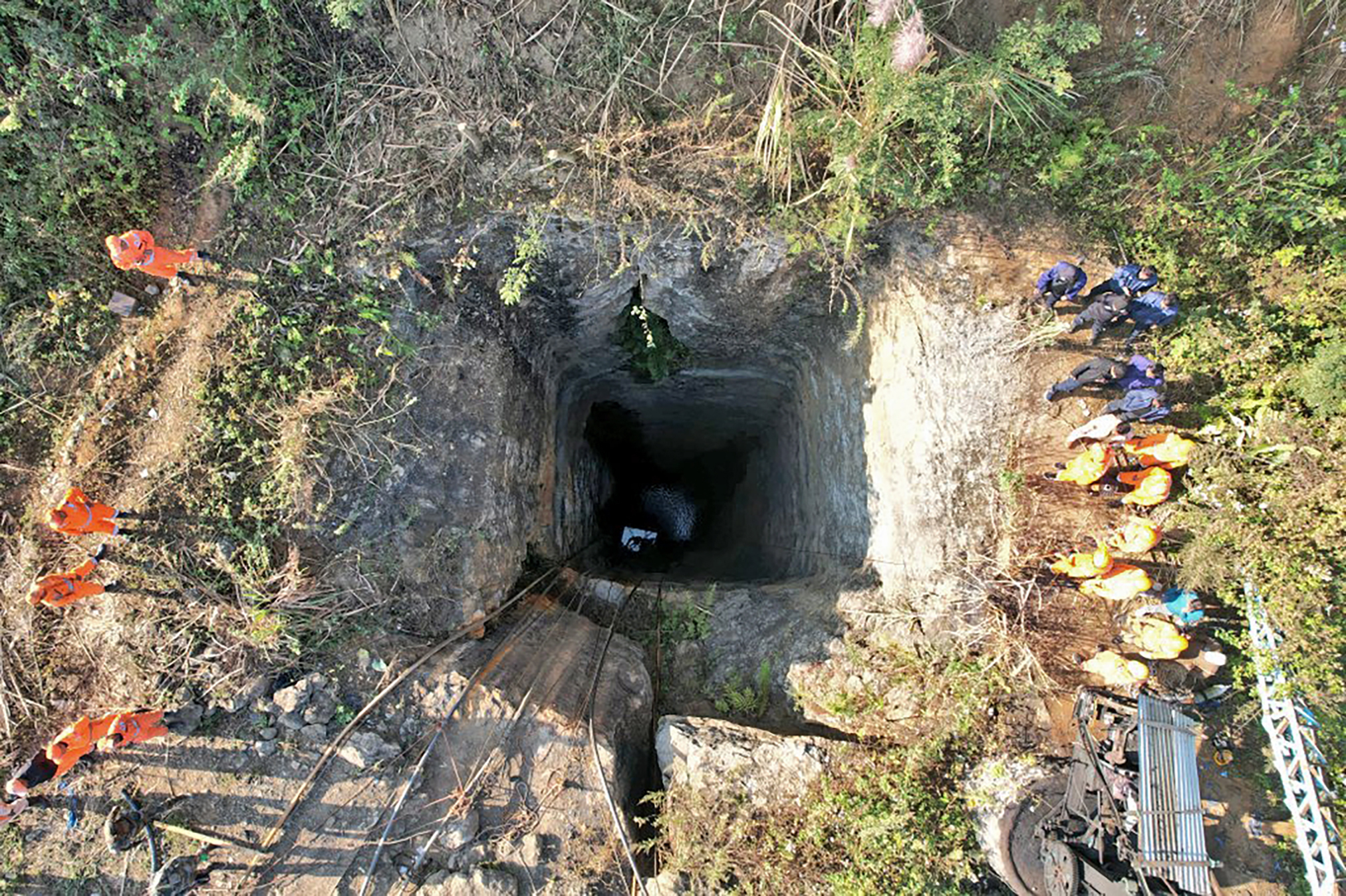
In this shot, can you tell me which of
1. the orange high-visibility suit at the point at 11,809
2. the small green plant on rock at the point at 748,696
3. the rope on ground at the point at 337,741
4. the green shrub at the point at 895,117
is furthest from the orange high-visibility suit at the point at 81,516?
the green shrub at the point at 895,117

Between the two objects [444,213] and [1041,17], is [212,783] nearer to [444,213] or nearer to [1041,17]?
[444,213]

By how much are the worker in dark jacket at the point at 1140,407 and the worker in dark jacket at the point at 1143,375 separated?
82mm

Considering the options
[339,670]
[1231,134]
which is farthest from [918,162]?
[339,670]

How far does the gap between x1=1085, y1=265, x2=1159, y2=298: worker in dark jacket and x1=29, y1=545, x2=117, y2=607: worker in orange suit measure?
25.5 feet

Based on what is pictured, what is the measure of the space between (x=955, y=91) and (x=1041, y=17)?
80cm

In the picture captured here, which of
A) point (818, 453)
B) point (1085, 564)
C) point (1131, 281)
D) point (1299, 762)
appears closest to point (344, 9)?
point (1131, 281)

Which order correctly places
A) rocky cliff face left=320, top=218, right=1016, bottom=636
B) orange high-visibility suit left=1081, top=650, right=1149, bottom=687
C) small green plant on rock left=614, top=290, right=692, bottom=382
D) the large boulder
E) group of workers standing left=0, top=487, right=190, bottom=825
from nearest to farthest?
1. group of workers standing left=0, top=487, right=190, bottom=825
2. orange high-visibility suit left=1081, top=650, right=1149, bottom=687
3. the large boulder
4. rocky cliff face left=320, top=218, right=1016, bottom=636
5. small green plant on rock left=614, top=290, right=692, bottom=382

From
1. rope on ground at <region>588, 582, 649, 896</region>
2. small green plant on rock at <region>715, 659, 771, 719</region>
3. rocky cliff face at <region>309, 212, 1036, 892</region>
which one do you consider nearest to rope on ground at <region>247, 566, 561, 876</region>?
rocky cliff face at <region>309, 212, 1036, 892</region>

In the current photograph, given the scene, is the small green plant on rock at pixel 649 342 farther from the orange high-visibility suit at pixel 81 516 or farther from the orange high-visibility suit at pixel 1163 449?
the orange high-visibility suit at pixel 81 516

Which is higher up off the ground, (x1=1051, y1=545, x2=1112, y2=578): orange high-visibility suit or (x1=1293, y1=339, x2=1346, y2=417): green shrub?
(x1=1293, y1=339, x2=1346, y2=417): green shrub

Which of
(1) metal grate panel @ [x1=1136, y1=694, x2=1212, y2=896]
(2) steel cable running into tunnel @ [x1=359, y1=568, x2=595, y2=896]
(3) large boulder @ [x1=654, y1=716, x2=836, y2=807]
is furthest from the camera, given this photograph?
(3) large boulder @ [x1=654, y1=716, x2=836, y2=807]

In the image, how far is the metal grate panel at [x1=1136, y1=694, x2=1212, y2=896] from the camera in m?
3.95

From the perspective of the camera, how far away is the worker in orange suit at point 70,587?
4414mm

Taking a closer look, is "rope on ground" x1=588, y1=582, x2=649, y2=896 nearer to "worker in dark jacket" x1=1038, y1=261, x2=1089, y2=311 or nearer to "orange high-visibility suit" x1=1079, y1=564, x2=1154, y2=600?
"orange high-visibility suit" x1=1079, y1=564, x2=1154, y2=600
